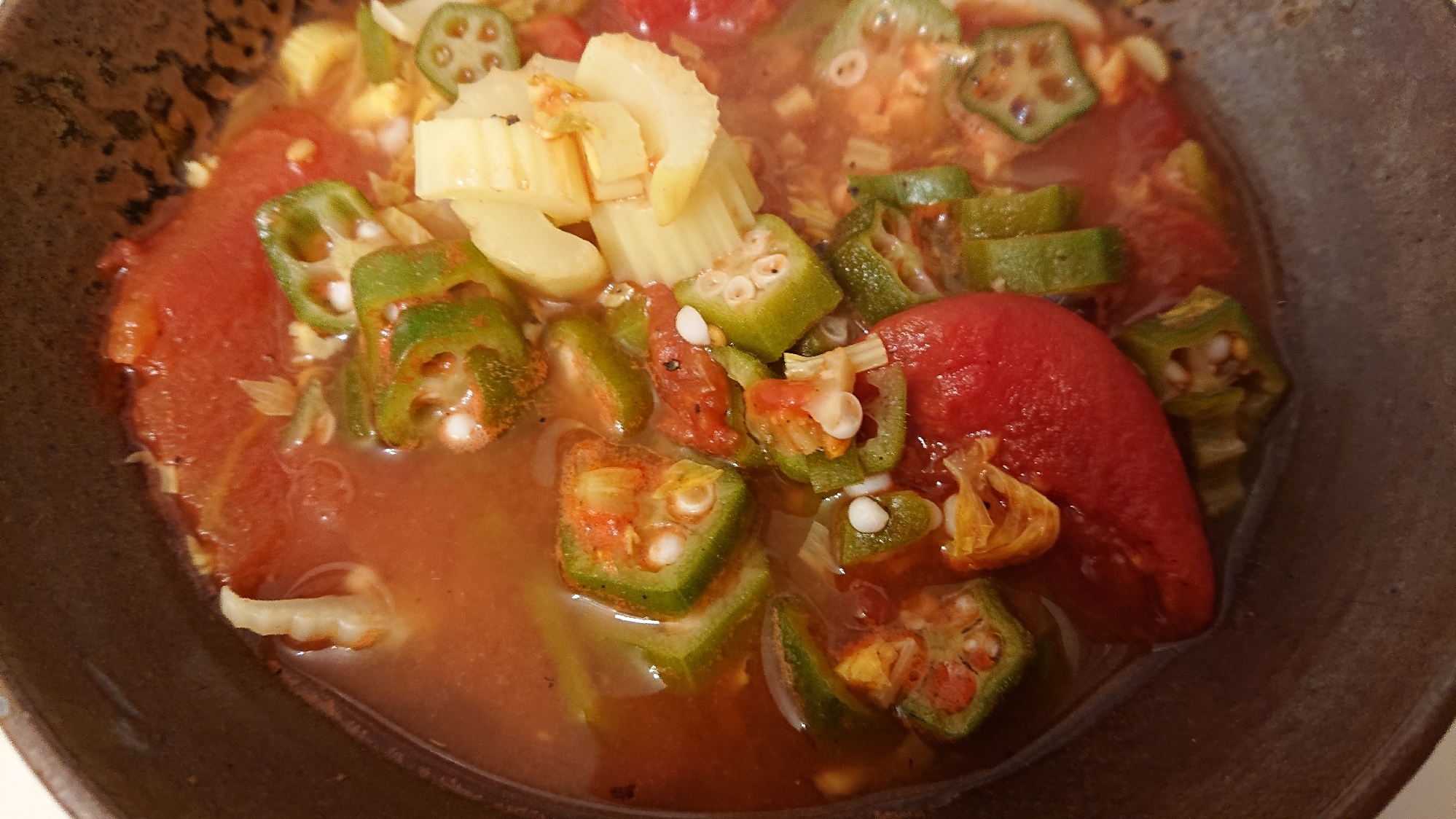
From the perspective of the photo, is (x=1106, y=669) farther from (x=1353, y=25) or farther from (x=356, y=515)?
(x=356, y=515)

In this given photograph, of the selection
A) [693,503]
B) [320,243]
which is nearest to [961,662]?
[693,503]

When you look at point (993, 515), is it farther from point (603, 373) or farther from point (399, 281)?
point (399, 281)

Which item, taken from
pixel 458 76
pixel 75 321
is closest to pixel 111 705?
pixel 75 321

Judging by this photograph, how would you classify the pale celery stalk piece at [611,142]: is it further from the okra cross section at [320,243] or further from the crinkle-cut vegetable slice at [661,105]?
the okra cross section at [320,243]

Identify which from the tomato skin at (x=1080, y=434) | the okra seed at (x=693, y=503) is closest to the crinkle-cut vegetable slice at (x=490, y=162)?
the okra seed at (x=693, y=503)

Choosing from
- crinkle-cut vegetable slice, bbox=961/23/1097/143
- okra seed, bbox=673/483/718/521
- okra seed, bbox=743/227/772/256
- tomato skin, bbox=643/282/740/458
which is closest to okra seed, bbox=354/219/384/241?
tomato skin, bbox=643/282/740/458

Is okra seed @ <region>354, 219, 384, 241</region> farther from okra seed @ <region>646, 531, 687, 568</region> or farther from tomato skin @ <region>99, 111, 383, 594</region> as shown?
okra seed @ <region>646, 531, 687, 568</region>

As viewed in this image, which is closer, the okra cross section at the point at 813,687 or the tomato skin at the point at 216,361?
the okra cross section at the point at 813,687
